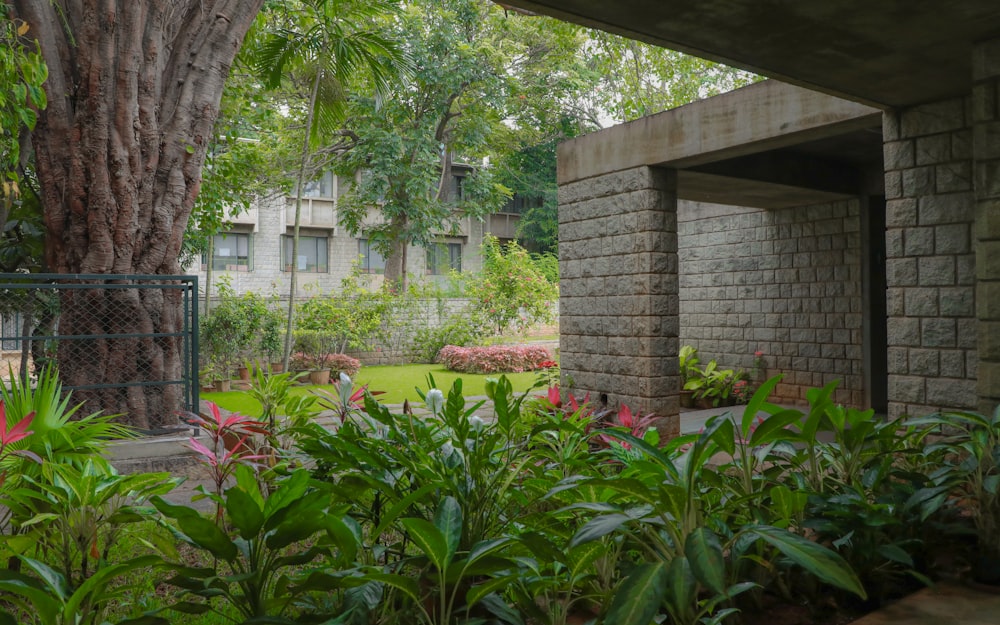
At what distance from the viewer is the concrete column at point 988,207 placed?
12.3 ft

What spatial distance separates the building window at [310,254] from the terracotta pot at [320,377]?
10171mm

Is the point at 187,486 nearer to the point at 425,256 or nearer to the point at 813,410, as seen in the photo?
the point at 813,410

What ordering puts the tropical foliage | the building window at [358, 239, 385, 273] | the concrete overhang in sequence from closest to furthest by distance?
the tropical foliage → the concrete overhang → the building window at [358, 239, 385, 273]

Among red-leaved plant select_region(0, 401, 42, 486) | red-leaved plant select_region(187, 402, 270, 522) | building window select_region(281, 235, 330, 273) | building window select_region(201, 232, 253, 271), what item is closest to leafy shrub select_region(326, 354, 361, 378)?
building window select_region(201, 232, 253, 271)

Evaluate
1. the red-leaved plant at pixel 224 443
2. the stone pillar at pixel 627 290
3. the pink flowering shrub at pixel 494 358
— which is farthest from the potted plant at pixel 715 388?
the red-leaved plant at pixel 224 443

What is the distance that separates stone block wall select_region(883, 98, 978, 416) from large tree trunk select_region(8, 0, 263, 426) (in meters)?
6.05

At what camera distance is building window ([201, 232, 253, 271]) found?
2227cm

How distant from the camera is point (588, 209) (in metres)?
7.02

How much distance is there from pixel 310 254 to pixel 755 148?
19.5 m

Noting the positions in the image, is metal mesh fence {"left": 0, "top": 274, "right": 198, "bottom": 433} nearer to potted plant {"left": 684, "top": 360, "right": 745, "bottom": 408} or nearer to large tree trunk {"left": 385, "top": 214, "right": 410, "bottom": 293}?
potted plant {"left": 684, "top": 360, "right": 745, "bottom": 408}

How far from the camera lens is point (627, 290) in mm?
6562

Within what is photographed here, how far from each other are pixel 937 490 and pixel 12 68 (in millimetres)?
5837

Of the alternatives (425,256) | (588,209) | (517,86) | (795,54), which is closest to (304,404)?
(795,54)

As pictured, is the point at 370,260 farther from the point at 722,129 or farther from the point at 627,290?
the point at 722,129
